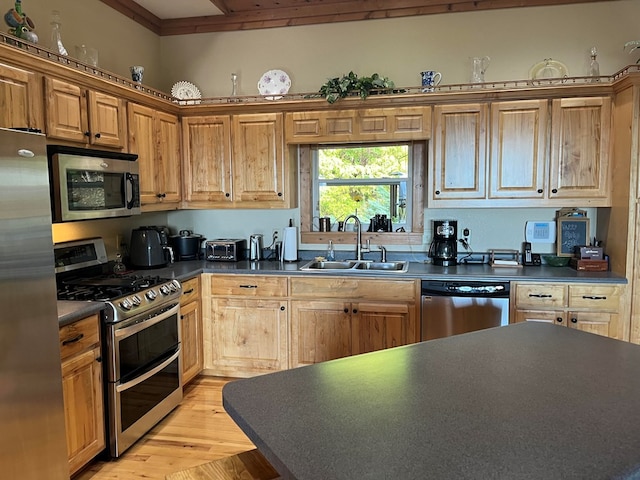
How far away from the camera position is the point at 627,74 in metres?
3.10

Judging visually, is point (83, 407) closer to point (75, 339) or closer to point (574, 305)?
point (75, 339)

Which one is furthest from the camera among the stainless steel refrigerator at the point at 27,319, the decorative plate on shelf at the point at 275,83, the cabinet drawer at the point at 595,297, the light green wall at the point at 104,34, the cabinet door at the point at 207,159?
the decorative plate on shelf at the point at 275,83

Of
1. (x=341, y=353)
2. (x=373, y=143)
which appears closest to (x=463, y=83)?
(x=373, y=143)

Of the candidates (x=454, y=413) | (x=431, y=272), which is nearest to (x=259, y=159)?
(x=431, y=272)

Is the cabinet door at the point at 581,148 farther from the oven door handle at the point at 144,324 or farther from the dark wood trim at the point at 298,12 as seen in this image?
the oven door handle at the point at 144,324

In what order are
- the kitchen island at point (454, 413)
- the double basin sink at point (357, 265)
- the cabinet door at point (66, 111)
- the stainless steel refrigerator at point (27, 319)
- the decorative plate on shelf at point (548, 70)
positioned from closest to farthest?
the kitchen island at point (454, 413) < the stainless steel refrigerator at point (27, 319) < the cabinet door at point (66, 111) < the decorative plate on shelf at point (548, 70) < the double basin sink at point (357, 265)

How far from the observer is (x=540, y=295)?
319 cm

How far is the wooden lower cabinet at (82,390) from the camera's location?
2.27 meters

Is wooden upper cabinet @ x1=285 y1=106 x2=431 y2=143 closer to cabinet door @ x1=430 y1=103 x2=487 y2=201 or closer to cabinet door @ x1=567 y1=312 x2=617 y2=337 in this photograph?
cabinet door @ x1=430 y1=103 x2=487 y2=201

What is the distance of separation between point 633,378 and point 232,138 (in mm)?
3160

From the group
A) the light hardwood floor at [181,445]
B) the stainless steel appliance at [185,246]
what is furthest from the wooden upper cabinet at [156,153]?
the light hardwood floor at [181,445]

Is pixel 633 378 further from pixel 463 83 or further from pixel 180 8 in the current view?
pixel 180 8

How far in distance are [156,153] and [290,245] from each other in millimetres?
1265

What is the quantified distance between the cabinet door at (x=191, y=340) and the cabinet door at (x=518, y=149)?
2406 millimetres
